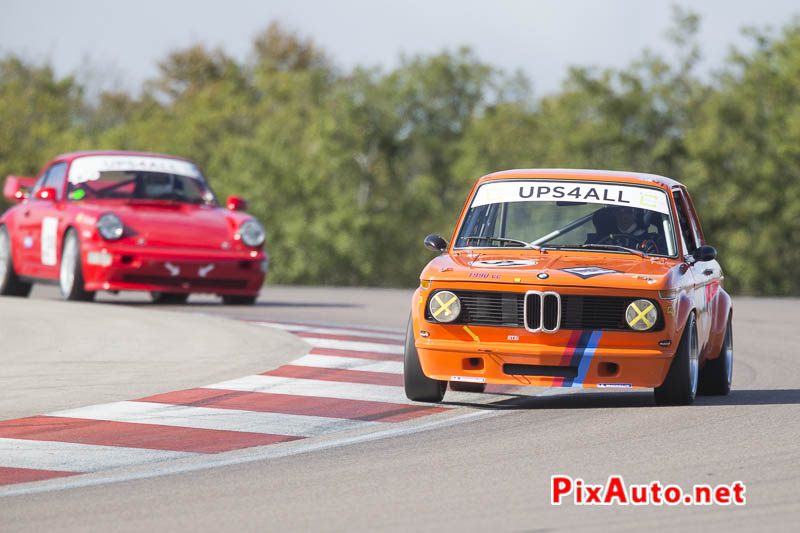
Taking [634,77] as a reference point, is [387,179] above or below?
below

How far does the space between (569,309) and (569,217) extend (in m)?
1.34

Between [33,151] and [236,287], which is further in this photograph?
[33,151]

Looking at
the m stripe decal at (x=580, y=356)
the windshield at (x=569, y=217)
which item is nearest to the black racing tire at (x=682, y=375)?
the m stripe decal at (x=580, y=356)

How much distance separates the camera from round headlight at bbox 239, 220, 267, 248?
16.7 m

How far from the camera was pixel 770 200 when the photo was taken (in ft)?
147

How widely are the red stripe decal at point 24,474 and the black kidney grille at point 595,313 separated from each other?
3146 mm

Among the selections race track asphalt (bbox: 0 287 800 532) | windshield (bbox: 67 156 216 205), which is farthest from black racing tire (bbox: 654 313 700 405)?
windshield (bbox: 67 156 216 205)

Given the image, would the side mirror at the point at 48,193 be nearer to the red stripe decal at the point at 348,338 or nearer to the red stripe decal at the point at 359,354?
the red stripe decal at the point at 348,338

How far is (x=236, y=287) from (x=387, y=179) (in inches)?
1391

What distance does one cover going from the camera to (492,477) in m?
6.46

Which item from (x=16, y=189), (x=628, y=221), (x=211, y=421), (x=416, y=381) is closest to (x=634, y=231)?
(x=628, y=221)

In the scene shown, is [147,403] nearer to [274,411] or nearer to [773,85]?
[274,411]

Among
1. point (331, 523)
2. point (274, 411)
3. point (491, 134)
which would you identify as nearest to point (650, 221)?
point (274, 411)

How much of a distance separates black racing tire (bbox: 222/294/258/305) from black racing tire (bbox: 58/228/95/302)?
1.82 meters
